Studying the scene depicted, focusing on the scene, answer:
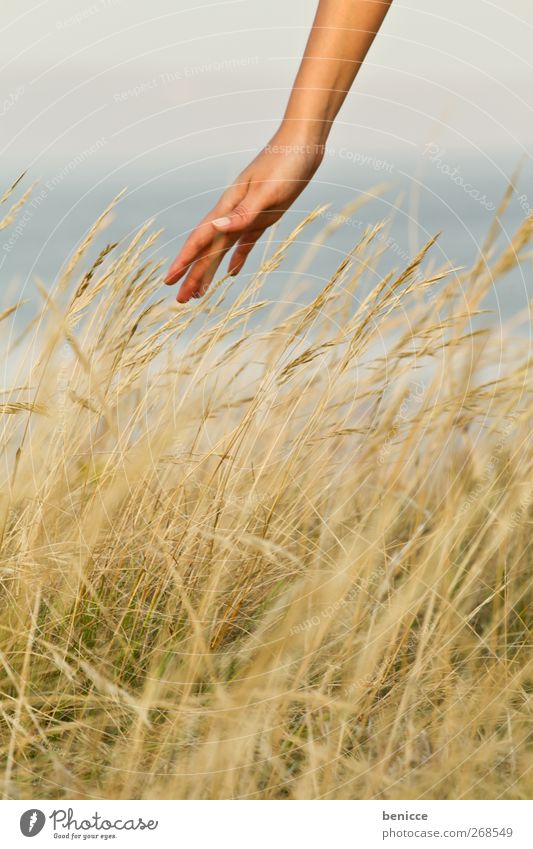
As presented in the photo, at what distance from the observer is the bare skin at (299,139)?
2.13 metres

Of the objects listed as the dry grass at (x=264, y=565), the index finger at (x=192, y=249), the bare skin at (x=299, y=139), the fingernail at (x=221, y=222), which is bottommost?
the dry grass at (x=264, y=565)

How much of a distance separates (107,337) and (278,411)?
402 mm

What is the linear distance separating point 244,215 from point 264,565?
2.53 ft

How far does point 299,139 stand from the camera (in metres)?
2.13

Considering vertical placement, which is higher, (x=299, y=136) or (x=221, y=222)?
(x=299, y=136)

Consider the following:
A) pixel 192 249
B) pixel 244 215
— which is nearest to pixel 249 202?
pixel 244 215

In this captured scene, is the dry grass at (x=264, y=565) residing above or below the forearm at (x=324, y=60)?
below

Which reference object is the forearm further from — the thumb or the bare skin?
the thumb

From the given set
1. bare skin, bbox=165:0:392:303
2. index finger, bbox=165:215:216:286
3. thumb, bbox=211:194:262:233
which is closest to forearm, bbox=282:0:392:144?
bare skin, bbox=165:0:392:303

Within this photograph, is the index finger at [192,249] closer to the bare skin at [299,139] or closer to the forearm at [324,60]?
the bare skin at [299,139]

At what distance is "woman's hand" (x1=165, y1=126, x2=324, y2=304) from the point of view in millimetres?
2129

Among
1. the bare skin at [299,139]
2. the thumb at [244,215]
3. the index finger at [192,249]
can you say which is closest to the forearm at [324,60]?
the bare skin at [299,139]

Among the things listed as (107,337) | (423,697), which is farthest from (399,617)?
(107,337)

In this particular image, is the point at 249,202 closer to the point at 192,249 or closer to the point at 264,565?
the point at 192,249
